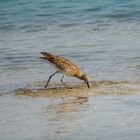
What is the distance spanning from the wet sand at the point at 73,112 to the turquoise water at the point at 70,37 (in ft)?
2.54

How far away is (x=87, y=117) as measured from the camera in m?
8.34

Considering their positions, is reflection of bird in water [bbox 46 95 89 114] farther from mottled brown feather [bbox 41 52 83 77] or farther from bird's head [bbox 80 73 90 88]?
mottled brown feather [bbox 41 52 83 77]

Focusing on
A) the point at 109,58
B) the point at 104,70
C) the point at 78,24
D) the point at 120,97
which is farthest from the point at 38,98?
the point at 78,24

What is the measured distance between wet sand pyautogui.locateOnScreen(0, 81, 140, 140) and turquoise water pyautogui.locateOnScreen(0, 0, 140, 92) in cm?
78

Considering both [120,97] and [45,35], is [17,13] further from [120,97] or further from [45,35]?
[120,97]

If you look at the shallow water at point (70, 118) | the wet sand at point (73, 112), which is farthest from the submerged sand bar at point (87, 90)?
the shallow water at point (70, 118)

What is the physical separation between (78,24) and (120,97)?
9154 millimetres

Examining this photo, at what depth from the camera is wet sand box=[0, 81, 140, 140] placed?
754 centimetres

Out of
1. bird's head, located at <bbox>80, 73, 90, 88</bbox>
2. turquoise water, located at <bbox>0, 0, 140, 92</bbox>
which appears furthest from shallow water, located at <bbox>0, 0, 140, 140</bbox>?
bird's head, located at <bbox>80, 73, 90, 88</bbox>

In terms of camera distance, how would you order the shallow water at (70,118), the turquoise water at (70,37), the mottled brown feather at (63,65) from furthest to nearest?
the turquoise water at (70,37) → the mottled brown feather at (63,65) → the shallow water at (70,118)

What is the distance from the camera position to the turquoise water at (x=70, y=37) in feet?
39.5

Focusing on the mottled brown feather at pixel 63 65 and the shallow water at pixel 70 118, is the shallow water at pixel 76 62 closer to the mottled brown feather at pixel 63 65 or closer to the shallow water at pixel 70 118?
the shallow water at pixel 70 118

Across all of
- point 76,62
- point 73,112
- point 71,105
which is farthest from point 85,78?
point 76,62

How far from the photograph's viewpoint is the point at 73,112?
8.70 m
